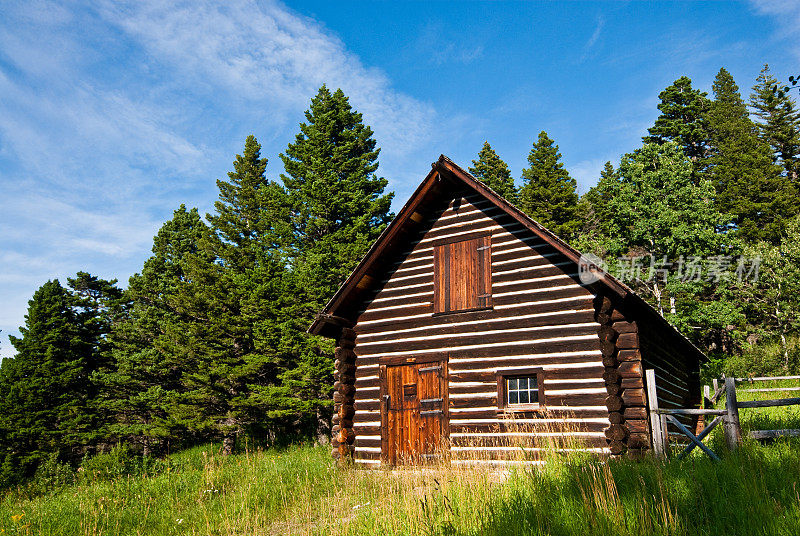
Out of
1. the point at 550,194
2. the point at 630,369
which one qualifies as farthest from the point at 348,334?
the point at 550,194

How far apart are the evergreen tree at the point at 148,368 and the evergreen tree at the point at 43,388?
66.9 inches

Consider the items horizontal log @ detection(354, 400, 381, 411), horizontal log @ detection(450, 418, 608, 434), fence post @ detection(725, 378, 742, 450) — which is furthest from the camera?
horizontal log @ detection(354, 400, 381, 411)

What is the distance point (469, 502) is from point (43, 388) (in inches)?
1291

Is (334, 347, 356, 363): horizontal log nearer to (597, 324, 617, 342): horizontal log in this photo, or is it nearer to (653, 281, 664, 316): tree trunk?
(597, 324, 617, 342): horizontal log

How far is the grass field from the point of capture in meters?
4.89

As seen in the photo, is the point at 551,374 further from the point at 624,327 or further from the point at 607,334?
the point at 624,327

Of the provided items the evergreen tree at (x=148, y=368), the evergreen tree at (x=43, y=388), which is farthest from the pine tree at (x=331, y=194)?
the evergreen tree at (x=43, y=388)

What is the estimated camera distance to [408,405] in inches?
535

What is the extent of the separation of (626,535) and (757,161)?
4706 cm

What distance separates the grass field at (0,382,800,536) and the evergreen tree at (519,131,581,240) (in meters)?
27.6

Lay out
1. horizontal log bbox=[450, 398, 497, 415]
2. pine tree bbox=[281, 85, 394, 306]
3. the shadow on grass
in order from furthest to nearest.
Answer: pine tree bbox=[281, 85, 394, 306]
horizontal log bbox=[450, 398, 497, 415]
the shadow on grass

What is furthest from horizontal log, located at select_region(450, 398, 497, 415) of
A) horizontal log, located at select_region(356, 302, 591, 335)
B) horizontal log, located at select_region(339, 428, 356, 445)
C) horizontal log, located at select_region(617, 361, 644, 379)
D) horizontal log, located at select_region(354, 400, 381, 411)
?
horizontal log, located at select_region(339, 428, 356, 445)

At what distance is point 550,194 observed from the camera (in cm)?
4041

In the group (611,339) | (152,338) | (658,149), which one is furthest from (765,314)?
(152,338)
